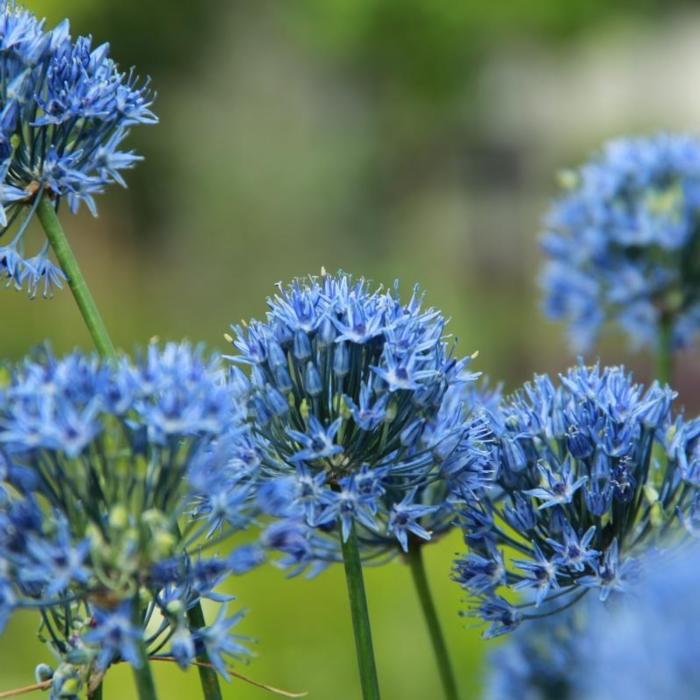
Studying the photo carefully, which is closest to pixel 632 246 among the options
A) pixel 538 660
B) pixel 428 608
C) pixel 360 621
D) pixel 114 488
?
pixel 538 660

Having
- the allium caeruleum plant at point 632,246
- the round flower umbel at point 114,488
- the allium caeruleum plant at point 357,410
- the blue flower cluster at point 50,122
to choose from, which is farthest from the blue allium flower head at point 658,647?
the allium caeruleum plant at point 632,246

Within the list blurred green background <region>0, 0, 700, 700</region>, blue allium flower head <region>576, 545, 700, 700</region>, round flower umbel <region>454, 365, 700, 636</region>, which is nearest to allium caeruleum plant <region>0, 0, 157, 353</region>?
round flower umbel <region>454, 365, 700, 636</region>

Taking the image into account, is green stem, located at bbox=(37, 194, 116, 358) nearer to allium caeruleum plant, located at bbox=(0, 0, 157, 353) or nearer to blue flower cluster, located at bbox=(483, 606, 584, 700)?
allium caeruleum plant, located at bbox=(0, 0, 157, 353)

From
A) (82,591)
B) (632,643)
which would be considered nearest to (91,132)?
(82,591)

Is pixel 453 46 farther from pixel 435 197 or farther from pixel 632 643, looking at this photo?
pixel 632 643

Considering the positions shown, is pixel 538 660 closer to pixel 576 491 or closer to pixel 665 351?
pixel 576 491

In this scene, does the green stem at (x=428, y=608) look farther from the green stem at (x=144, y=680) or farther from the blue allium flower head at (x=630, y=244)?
the blue allium flower head at (x=630, y=244)
